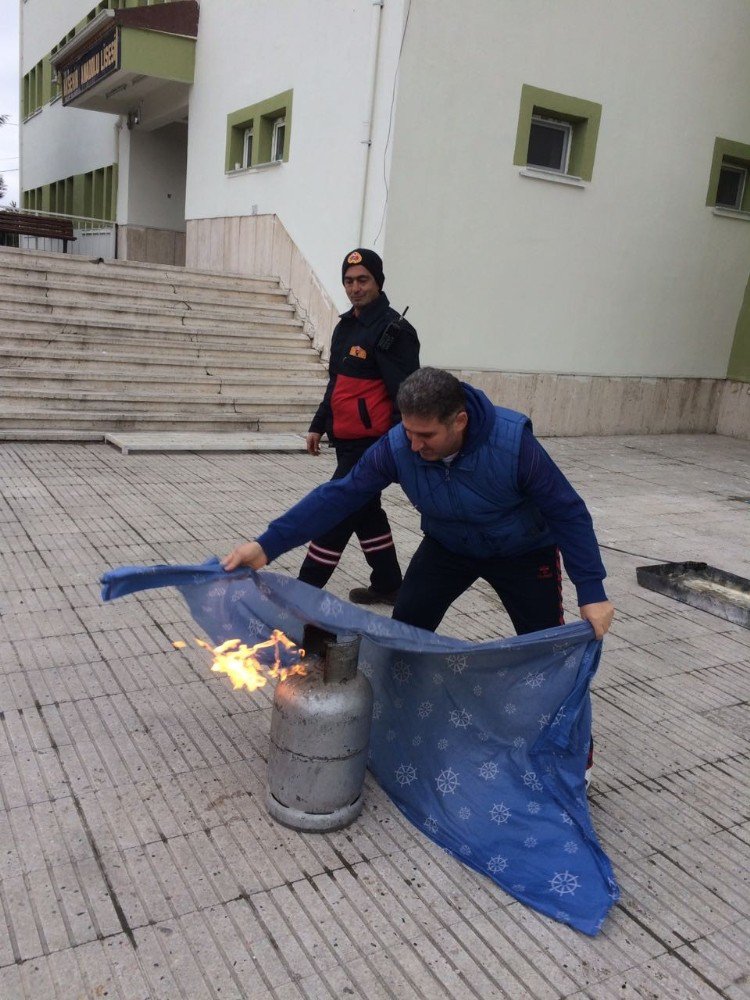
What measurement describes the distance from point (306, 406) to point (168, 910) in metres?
8.95

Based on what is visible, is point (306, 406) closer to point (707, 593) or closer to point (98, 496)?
point (98, 496)

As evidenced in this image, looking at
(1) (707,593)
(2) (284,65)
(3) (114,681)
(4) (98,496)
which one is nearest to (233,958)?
(3) (114,681)

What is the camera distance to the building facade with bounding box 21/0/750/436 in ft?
35.1

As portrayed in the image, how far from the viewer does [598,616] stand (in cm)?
282

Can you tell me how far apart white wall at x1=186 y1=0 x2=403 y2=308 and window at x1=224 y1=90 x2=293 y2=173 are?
165 mm

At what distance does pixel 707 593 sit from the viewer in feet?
18.5

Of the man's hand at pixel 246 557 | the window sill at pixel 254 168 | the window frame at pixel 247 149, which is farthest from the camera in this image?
the window frame at pixel 247 149

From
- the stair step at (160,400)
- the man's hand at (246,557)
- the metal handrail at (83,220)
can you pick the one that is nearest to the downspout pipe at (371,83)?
the stair step at (160,400)

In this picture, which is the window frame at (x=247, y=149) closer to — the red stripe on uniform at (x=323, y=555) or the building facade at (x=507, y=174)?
the building facade at (x=507, y=174)

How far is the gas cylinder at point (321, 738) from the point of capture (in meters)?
2.86

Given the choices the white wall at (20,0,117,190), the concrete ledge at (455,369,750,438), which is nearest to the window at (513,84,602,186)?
the concrete ledge at (455,369,750,438)

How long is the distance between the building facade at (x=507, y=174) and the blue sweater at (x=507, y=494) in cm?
817

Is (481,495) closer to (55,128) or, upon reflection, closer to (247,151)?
(247,151)

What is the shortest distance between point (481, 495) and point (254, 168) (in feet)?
40.2
